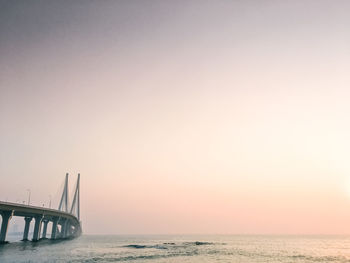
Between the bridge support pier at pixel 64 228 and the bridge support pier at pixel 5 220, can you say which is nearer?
the bridge support pier at pixel 5 220

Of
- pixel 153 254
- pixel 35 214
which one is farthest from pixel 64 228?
pixel 153 254

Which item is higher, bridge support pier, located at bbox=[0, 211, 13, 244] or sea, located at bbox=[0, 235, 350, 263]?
bridge support pier, located at bbox=[0, 211, 13, 244]

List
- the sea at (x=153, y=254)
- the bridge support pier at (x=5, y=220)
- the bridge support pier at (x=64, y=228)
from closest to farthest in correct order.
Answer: the sea at (x=153, y=254) → the bridge support pier at (x=5, y=220) → the bridge support pier at (x=64, y=228)

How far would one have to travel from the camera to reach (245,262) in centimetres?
6550

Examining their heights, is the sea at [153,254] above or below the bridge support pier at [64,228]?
below

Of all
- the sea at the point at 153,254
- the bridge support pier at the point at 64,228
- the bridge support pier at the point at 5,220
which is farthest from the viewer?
the bridge support pier at the point at 64,228

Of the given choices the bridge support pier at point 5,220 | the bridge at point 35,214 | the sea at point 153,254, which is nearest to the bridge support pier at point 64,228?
the bridge at point 35,214

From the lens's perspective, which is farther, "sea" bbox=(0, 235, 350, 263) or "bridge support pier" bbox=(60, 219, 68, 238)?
"bridge support pier" bbox=(60, 219, 68, 238)

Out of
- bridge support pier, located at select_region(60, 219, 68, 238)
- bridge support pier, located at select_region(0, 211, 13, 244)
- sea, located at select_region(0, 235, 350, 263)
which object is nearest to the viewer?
sea, located at select_region(0, 235, 350, 263)

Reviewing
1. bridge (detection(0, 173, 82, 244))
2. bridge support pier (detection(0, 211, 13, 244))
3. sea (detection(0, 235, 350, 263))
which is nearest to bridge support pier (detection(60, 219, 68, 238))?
bridge (detection(0, 173, 82, 244))

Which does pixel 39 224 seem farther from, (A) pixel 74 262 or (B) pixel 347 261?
(B) pixel 347 261

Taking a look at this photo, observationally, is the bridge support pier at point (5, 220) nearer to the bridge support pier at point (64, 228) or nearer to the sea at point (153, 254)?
the sea at point (153, 254)

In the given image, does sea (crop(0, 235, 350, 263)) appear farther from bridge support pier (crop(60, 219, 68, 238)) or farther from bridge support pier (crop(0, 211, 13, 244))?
bridge support pier (crop(60, 219, 68, 238))

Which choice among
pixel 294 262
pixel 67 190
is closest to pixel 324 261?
pixel 294 262
